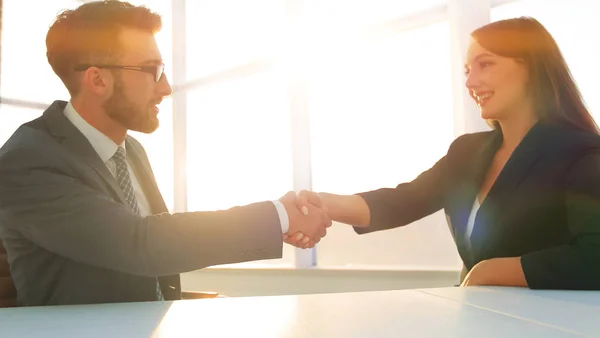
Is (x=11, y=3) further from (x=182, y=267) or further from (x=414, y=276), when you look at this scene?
(x=182, y=267)

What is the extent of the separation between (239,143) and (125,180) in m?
2.60

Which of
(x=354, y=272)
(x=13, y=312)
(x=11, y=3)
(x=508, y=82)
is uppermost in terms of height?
(x=11, y=3)

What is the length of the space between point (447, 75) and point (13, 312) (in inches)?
99.5

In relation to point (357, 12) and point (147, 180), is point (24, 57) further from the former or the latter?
point (147, 180)

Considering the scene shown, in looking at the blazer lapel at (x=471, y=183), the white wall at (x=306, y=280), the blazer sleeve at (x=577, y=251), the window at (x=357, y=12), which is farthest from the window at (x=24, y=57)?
the blazer sleeve at (x=577, y=251)

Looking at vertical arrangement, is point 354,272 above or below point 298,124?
below

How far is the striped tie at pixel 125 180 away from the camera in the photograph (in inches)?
65.2

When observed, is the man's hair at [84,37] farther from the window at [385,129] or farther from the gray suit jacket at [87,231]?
the window at [385,129]

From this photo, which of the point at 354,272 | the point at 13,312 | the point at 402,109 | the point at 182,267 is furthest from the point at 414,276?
the point at 13,312

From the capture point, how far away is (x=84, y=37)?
74.1 inches

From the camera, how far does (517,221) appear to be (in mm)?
1489

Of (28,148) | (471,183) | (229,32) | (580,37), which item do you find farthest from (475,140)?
(229,32)

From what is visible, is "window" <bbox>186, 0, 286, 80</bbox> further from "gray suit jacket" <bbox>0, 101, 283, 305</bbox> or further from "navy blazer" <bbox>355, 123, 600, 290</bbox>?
"gray suit jacket" <bbox>0, 101, 283, 305</bbox>

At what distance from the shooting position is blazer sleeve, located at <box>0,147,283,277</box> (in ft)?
3.98
